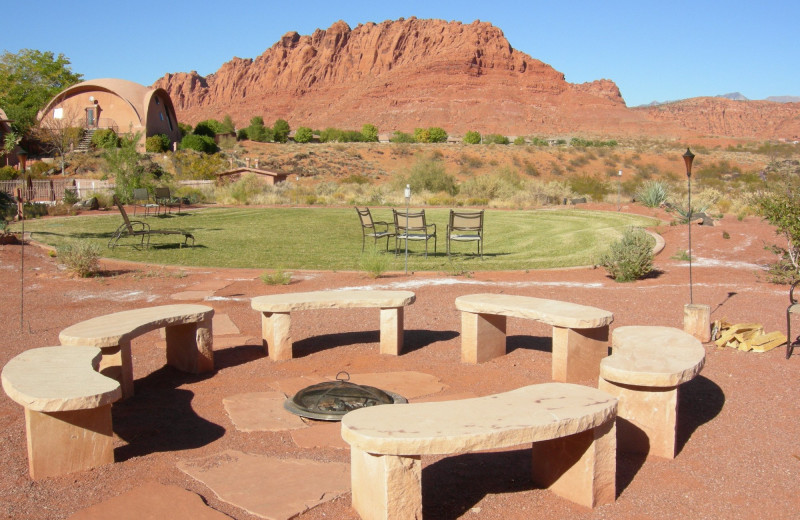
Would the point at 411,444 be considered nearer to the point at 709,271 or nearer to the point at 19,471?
the point at 19,471

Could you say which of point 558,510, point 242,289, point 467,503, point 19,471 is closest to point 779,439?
point 558,510

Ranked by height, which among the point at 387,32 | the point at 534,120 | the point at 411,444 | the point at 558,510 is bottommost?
the point at 558,510

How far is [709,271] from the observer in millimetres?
11789

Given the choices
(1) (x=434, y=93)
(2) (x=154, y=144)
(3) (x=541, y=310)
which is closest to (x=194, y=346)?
(3) (x=541, y=310)

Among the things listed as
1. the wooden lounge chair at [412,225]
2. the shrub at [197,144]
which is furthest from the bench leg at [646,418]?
the shrub at [197,144]

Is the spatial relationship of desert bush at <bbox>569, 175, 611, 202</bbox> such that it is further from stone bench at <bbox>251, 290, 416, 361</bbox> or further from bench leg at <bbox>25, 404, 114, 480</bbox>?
bench leg at <bbox>25, 404, 114, 480</bbox>

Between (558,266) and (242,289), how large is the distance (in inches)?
221

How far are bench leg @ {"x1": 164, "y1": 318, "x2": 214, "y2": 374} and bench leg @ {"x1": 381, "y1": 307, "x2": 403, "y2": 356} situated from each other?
5.20 ft

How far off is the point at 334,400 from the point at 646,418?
209cm

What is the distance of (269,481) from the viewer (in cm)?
392

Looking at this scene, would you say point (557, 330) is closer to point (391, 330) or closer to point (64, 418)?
point (391, 330)

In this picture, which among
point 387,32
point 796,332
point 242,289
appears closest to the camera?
point 796,332

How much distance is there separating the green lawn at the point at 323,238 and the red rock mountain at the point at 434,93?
70.9m

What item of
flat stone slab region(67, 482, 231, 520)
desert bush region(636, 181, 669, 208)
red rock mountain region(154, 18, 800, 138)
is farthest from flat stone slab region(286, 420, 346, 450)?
red rock mountain region(154, 18, 800, 138)
